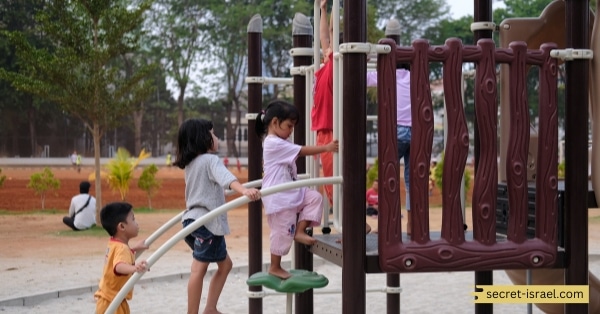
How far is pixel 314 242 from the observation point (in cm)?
498

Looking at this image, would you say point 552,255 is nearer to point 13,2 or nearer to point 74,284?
point 74,284

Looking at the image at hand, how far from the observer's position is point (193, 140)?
522cm

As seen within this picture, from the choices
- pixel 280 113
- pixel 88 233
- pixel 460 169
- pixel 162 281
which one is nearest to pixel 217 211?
pixel 280 113

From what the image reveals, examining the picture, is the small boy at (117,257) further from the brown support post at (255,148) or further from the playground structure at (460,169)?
the brown support post at (255,148)

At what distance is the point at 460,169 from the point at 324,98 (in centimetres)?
114

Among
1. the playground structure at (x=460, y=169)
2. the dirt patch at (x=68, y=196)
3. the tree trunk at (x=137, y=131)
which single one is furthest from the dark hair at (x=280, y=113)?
the tree trunk at (x=137, y=131)

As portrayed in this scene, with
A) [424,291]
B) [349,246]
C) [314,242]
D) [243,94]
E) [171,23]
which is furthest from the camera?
[243,94]

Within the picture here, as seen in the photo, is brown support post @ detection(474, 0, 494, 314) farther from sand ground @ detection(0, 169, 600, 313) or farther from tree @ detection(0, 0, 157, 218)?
tree @ detection(0, 0, 157, 218)

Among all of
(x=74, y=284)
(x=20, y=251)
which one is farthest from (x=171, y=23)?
(x=74, y=284)

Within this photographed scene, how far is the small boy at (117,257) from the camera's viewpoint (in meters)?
4.88

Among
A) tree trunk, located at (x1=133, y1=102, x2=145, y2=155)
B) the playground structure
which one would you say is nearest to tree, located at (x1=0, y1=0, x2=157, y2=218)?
the playground structure

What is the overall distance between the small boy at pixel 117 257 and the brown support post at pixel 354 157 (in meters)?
1.15

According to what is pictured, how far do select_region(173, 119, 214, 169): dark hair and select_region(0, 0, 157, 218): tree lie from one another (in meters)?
12.4

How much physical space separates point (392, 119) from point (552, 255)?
42.1 inches
